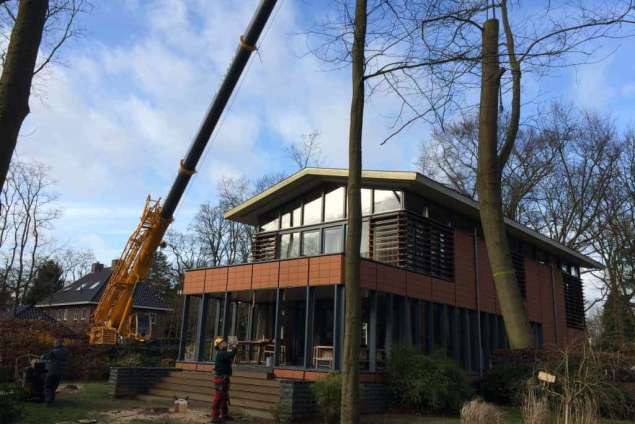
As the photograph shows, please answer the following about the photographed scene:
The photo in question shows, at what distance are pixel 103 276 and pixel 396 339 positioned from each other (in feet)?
126

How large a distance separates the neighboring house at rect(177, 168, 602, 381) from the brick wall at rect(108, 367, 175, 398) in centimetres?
105

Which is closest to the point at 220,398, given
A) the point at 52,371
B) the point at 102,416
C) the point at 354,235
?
the point at 102,416

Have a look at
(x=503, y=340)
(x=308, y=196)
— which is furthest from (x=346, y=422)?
(x=503, y=340)

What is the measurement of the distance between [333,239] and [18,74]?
12.1m

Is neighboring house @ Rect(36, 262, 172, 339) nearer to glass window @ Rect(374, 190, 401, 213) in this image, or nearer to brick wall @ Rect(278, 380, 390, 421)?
glass window @ Rect(374, 190, 401, 213)

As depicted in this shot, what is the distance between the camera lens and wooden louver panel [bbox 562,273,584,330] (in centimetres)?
2531

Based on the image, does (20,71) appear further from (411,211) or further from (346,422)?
(411,211)

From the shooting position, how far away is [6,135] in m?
5.62

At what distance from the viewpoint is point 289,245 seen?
18438 mm

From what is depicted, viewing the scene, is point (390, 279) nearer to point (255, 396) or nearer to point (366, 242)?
point (366, 242)

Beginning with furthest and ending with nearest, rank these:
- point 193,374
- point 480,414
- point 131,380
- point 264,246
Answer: point 264,246 → point 193,374 → point 131,380 → point 480,414

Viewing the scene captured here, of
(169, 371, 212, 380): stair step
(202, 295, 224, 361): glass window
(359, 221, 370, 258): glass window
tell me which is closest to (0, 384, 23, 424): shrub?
(169, 371, 212, 380): stair step

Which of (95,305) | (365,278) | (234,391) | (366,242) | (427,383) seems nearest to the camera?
(427,383)

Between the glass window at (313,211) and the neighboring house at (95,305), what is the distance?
25300mm
